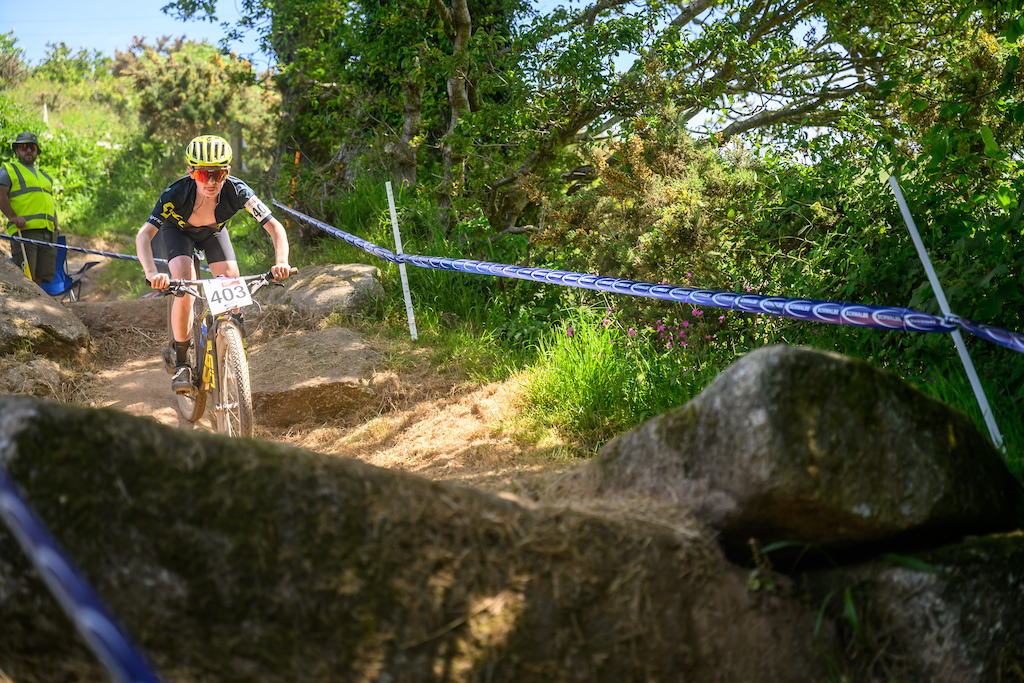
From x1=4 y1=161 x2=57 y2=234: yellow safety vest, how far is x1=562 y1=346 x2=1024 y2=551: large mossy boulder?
9.21 meters

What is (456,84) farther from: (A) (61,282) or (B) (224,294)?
(A) (61,282)

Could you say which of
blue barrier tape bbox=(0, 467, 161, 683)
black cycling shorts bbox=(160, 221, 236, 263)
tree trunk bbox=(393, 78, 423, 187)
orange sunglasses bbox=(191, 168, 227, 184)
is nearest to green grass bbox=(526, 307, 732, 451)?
black cycling shorts bbox=(160, 221, 236, 263)

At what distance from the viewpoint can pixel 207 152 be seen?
4582mm

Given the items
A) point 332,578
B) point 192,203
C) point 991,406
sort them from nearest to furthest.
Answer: point 332,578
point 991,406
point 192,203

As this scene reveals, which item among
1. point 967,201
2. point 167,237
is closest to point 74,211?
point 167,237

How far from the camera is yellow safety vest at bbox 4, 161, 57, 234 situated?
8367mm

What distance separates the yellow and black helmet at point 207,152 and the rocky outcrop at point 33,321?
11.4 ft

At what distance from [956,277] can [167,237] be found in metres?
4.95

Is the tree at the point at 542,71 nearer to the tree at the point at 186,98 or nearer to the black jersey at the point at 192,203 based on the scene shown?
the black jersey at the point at 192,203

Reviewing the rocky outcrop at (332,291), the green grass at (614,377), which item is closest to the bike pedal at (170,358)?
the rocky outcrop at (332,291)

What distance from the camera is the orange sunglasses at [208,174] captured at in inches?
186

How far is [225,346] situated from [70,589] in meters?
3.35

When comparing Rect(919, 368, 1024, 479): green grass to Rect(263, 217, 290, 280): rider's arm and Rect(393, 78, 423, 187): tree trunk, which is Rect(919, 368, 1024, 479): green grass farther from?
Rect(393, 78, 423, 187): tree trunk

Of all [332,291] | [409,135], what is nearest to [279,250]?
[332,291]
